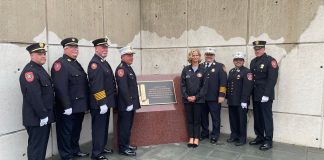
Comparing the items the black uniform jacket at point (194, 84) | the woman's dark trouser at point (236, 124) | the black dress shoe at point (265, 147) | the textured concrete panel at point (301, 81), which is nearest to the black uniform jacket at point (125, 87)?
the black uniform jacket at point (194, 84)

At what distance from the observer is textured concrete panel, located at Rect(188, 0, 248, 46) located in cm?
595

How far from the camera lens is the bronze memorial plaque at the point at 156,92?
555 centimetres

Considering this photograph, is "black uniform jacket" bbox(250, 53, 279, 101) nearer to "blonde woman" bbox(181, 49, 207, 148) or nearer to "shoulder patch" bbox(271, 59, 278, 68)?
"shoulder patch" bbox(271, 59, 278, 68)

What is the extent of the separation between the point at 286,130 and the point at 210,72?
199 centimetres

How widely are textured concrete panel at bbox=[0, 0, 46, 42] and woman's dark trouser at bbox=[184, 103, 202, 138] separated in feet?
9.82

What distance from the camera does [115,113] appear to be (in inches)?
203

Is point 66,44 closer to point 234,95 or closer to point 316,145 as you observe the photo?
point 234,95

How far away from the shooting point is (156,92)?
5672 mm

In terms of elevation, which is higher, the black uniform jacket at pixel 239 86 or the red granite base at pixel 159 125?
the black uniform jacket at pixel 239 86

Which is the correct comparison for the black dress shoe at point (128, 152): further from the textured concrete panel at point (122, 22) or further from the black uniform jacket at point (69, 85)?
the textured concrete panel at point (122, 22)

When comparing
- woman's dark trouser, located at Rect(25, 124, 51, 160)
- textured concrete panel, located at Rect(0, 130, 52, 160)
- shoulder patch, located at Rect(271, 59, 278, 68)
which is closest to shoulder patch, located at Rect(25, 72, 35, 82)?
woman's dark trouser, located at Rect(25, 124, 51, 160)

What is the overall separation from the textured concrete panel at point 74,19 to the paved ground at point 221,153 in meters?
2.27

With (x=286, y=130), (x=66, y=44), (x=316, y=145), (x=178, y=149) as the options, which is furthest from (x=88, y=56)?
(x=316, y=145)

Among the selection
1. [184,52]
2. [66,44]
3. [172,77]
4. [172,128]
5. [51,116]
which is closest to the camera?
[51,116]
